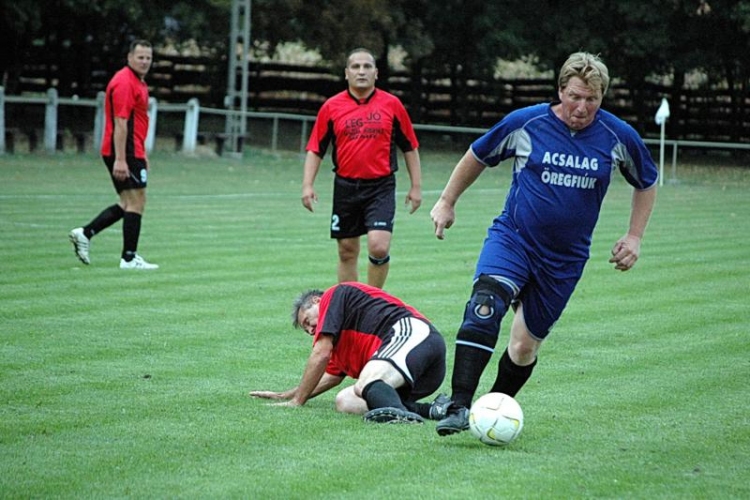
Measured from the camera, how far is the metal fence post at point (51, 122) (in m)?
31.2

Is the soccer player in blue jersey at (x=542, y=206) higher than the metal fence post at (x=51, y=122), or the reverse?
the soccer player in blue jersey at (x=542, y=206)

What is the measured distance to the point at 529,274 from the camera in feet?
21.5

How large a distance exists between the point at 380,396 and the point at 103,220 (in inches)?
287

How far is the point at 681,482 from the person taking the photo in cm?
543

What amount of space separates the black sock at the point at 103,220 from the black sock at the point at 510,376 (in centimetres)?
713

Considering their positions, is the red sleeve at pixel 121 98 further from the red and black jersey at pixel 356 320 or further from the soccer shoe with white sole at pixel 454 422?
the soccer shoe with white sole at pixel 454 422

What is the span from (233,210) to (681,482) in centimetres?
1527

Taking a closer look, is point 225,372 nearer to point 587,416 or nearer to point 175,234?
point 587,416

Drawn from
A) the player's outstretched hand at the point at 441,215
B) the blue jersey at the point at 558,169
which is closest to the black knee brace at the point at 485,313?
the blue jersey at the point at 558,169

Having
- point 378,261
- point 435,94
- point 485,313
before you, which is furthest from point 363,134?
point 435,94

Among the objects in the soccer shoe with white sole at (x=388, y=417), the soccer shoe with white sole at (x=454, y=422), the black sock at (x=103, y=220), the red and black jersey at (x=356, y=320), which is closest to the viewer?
the soccer shoe with white sole at (x=454, y=422)

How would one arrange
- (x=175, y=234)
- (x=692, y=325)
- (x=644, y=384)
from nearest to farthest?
(x=644, y=384), (x=692, y=325), (x=175, y=234)

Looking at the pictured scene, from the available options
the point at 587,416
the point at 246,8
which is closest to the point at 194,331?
the point at 587,416

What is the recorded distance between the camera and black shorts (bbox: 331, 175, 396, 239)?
35.3 ft
